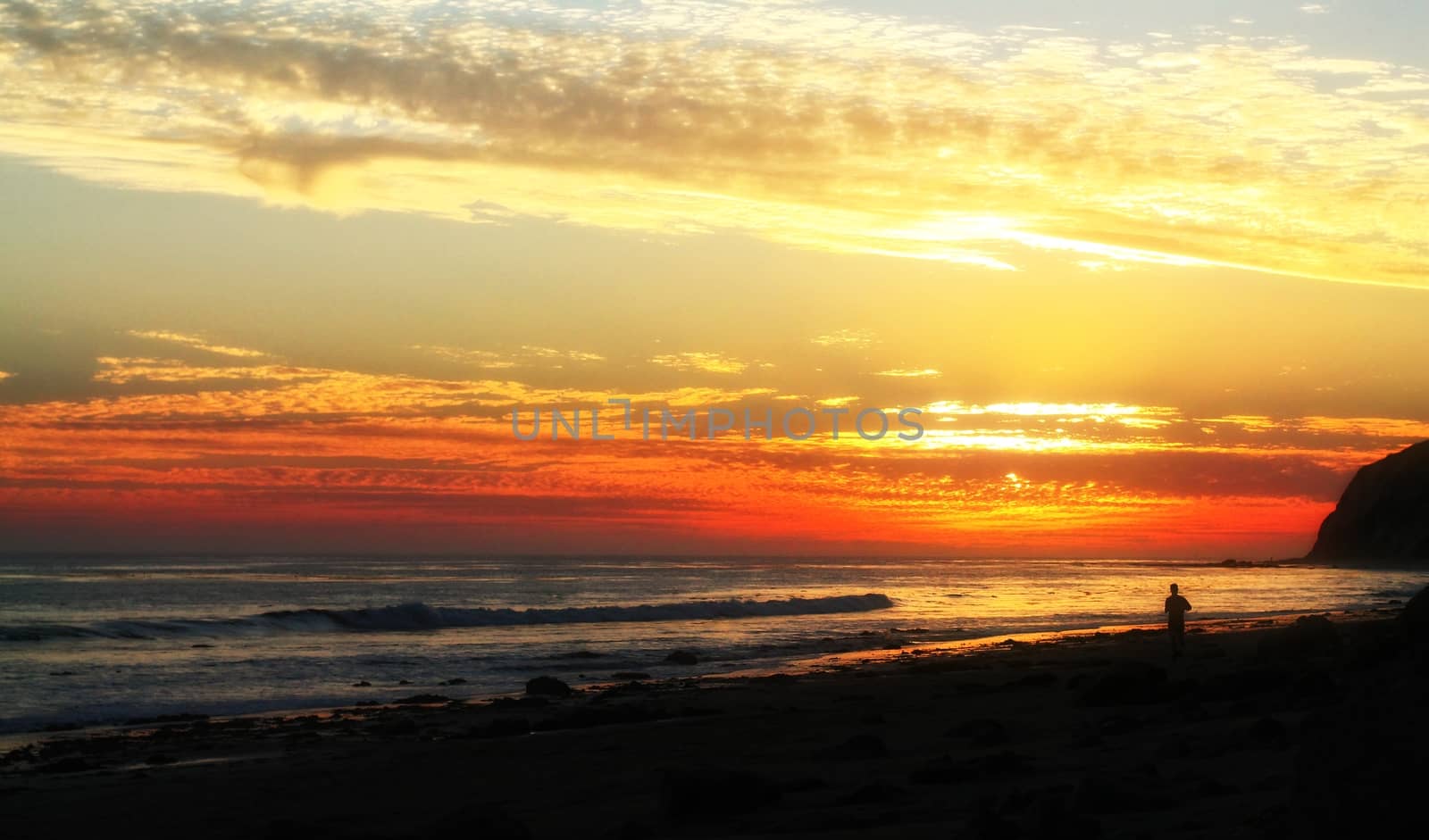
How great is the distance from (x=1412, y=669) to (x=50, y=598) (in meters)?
67.0

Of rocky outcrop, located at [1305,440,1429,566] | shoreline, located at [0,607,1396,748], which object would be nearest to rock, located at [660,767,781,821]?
shoreline, located at [0,607,1396,748]

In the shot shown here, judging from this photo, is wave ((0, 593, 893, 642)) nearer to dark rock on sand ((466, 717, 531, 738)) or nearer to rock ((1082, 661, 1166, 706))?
dark rock on sand ((466, 717, 531, 738))

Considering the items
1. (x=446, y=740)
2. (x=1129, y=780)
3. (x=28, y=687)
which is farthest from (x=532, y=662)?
(x=1129, y=780)

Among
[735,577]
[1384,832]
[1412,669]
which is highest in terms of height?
[1412,669]

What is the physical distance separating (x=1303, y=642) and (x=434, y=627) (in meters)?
35.7

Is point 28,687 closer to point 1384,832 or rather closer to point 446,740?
point 446,740

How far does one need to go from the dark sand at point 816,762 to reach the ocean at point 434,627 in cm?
523

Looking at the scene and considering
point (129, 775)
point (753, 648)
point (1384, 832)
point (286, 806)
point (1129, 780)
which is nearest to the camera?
A: point (1384, 832)

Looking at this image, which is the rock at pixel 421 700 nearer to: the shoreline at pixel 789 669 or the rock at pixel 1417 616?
the shoreline at pixel 789 669

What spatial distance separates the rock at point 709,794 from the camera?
405 inches

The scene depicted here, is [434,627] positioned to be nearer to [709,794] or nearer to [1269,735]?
[709,794]

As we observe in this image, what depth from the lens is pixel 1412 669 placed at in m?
5.94

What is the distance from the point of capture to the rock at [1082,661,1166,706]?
16.7m

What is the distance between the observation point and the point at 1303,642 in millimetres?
21609
